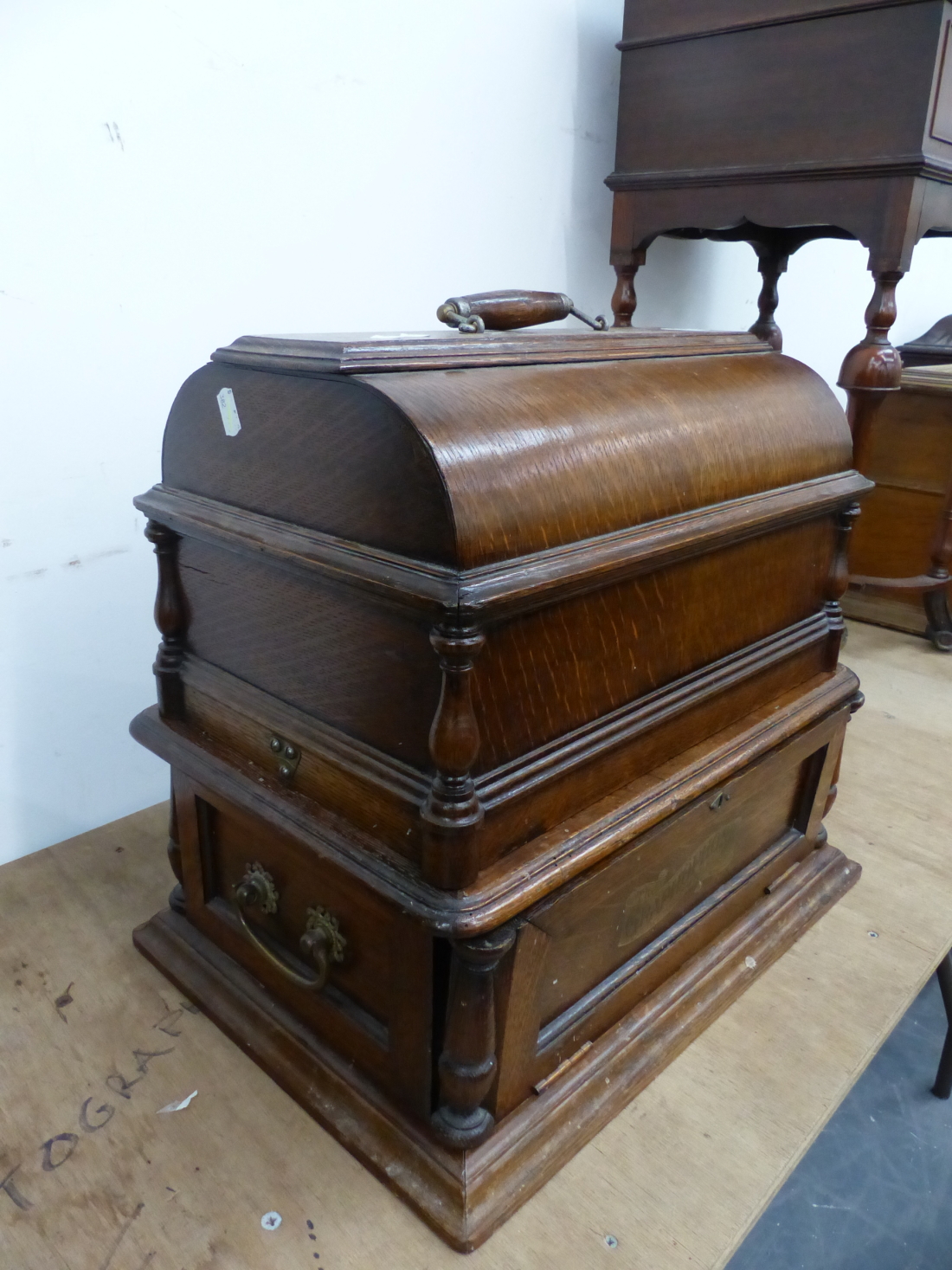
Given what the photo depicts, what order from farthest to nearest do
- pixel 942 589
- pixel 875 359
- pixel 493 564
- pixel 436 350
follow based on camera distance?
pixel 942 589, pixel 875 359, pixel 436 350, pixel 493 564

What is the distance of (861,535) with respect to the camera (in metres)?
2.16

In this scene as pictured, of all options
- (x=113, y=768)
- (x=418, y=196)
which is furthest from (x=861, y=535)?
(x=113, y=768)

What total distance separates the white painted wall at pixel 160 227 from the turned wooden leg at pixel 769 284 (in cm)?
47

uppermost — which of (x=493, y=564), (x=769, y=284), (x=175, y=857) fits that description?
(x=769, y=284)

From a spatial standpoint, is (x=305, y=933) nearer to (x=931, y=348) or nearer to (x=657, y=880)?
(x=657, y=880)

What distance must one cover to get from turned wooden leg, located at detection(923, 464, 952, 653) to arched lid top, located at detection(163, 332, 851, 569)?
46.5 inches

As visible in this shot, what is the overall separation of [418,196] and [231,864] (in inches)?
37.5

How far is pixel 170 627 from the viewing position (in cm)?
93

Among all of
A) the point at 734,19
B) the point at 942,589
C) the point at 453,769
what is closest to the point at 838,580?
the point at 453,769

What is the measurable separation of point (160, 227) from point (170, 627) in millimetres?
487

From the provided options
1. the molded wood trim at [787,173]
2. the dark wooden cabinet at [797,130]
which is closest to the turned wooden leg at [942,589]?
the dark wooden cabinet at [797,130]

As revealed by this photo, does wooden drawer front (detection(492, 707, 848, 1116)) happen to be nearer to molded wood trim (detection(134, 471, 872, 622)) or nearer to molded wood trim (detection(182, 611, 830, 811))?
molded wood trim (detection(182, 611, 830, 811))

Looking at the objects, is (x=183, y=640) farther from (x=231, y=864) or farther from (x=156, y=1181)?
(x=156, y=1181)

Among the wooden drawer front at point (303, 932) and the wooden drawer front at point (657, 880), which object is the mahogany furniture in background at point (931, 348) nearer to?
the wooden drawer front at point (657, 880)
